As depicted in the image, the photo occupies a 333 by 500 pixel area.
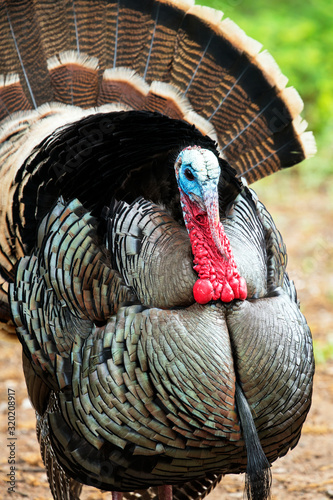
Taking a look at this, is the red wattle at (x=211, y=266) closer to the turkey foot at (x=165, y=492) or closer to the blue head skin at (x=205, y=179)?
the blue head skin at (x=205, y=179)

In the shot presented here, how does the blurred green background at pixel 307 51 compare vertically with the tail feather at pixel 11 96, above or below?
above

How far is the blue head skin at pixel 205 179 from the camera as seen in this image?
2842 mm

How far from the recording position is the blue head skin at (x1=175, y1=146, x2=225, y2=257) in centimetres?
284

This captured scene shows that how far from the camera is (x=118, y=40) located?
13.8 ft

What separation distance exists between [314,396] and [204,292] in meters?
2.73

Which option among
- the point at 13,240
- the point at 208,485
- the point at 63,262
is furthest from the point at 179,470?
the point at 13,240

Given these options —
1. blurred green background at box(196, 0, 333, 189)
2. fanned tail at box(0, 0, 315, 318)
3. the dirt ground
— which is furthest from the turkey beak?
blurred green background at box(196, 0, 333, 189)

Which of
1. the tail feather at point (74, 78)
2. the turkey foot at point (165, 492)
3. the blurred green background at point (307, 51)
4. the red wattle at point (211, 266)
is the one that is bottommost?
the turkey foot at point (165, 492)

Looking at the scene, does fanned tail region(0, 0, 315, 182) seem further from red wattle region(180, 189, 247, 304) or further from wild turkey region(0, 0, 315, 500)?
red wattle region(180, 189, 247, 304)

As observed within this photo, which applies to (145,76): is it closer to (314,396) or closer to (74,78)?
(74,78)

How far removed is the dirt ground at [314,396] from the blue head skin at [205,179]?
178cm

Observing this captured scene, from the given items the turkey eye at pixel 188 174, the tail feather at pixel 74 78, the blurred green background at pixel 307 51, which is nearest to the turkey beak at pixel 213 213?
the turkey eye at pixel 188 174

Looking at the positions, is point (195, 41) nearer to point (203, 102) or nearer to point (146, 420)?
point (203, 102)

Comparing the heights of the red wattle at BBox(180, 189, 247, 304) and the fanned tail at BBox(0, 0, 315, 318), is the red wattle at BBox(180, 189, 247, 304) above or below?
below
